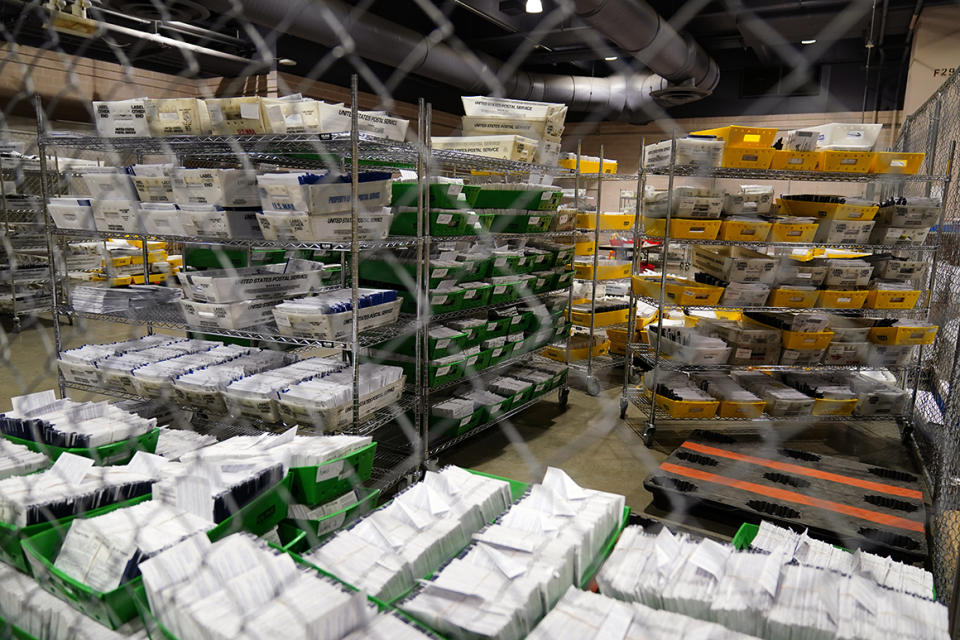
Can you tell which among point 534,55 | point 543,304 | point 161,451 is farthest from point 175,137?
point 534,55

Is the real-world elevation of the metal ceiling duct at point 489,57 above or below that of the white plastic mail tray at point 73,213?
above

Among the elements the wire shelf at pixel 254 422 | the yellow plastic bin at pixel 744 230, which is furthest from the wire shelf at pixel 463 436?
the yellow plastic bin at pixel 744 230

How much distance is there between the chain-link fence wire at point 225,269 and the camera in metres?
1.21

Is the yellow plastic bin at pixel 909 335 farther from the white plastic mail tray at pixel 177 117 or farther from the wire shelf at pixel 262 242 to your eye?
the white plastic mail tray at pixel 177 117

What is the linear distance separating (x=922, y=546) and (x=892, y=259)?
1.85m

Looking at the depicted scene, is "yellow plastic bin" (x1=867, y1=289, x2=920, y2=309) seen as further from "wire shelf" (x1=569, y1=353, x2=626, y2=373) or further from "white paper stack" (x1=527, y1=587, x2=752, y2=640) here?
"white paper stack" (x1=527, y1=587, x2=752, y2=640)

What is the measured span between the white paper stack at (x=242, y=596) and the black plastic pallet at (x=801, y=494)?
169 centimetres

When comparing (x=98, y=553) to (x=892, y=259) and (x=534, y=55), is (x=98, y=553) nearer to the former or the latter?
(x=892, y=259)

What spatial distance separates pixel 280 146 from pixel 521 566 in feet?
6.14

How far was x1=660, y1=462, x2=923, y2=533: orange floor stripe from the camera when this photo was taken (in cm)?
208

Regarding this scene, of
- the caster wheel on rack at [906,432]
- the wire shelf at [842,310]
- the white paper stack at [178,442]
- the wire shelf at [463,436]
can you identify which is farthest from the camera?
the caster wheel on rack at [906,432]

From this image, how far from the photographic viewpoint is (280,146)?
7.54ft

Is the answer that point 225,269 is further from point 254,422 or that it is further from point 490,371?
point 490,371

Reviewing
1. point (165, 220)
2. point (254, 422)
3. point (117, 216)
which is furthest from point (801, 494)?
point (117, 216)
